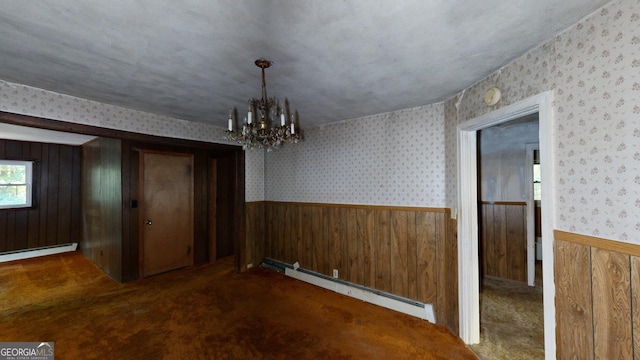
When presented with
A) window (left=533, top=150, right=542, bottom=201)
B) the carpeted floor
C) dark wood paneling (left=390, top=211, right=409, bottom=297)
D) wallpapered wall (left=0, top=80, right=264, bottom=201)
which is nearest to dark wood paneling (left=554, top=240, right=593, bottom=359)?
the carpeted floor

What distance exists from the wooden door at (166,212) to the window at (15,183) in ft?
9.96

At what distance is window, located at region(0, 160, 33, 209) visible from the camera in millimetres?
4574

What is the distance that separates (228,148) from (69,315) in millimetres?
2634

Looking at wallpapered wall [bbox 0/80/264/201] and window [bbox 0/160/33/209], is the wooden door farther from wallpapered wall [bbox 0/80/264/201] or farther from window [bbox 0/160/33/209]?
window [bbox 0/160/33/209]

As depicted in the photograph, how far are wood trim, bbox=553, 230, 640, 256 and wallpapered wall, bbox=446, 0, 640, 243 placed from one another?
0.03 m

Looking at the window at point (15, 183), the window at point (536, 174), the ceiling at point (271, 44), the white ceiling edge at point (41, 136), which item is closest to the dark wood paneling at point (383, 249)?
the ceiling at point (271, 44)

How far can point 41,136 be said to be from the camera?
4.47 metres

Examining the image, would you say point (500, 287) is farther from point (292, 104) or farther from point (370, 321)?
point (292, 104)

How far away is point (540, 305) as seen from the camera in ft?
9.57

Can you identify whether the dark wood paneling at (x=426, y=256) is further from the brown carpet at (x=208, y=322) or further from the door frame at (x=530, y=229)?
the door frame at (x=530, y=229)

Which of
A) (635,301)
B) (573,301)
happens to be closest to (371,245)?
(573,301)

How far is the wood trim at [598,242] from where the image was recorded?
112cm

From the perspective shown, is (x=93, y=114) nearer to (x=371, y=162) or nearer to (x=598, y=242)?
(x=371, y=162)

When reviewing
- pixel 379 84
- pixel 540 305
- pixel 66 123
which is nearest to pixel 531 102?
pixel 379 84
